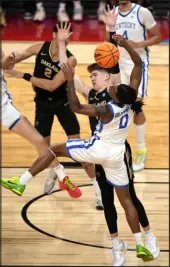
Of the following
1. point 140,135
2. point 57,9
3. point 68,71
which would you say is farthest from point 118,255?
point 57,9

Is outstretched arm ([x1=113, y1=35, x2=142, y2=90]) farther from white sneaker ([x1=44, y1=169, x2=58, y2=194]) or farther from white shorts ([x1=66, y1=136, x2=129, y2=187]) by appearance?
white sneaker ([x1=44, y1=169, x2=58, y2=194])

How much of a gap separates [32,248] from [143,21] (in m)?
3.66

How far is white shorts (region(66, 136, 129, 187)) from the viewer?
6562 mm

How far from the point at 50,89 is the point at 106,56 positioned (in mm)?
1442

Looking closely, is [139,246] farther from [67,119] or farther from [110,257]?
[67,119]

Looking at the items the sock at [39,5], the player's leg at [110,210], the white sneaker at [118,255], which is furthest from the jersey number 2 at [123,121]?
the sock at [39,5]

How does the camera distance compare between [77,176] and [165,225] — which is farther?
[77,176]

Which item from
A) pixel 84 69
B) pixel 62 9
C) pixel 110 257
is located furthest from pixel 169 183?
pixel 62 9

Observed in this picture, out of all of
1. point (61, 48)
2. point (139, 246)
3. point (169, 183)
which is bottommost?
point (169, 183)

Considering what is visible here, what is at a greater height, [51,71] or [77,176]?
[51,71]

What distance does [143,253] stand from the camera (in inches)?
265

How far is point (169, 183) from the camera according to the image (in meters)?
9.17

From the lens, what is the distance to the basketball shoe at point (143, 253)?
6734 mm

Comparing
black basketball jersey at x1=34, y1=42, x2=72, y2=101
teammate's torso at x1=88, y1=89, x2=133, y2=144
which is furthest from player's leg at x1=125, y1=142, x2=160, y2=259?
black basketball jersey at x1=34, y1=42, x2=72, y2=101
